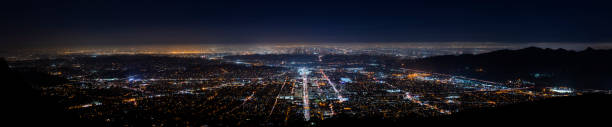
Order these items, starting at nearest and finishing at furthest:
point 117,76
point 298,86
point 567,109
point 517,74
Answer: point 567,109, point 298,86, point 517,74, point 117,76

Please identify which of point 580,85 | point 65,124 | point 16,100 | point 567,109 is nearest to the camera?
point 16,100

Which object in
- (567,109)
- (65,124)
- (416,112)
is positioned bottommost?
(416,112)

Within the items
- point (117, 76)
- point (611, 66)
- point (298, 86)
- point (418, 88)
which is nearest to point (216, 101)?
point (298, 86)

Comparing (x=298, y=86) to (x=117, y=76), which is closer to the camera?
(x=298, y=86)

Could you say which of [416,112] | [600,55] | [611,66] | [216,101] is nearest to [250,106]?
[216,101]

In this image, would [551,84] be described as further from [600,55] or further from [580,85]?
[600,55]

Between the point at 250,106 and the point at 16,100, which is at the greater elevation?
the point at 16,100

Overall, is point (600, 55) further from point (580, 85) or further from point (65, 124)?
point (65, 124)
